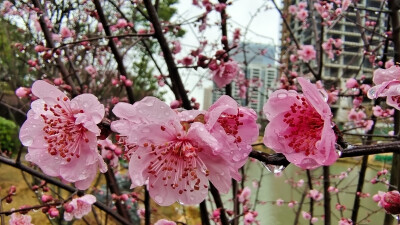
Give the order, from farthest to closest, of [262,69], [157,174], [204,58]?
[262,69], [204,58], [157,174]

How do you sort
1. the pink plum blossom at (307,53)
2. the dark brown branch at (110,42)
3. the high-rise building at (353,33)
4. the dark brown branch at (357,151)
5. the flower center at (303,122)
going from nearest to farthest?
the dark brown branch at (357,151), the flower center at (303,122), the dark brown branch at (110,42), the high-rise building at (353,33), the pink plum blossom at (307,53)

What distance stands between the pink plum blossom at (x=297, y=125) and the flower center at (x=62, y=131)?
20.0 inches

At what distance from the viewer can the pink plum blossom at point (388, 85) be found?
0.79m

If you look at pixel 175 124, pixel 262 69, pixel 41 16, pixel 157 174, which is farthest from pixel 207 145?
pixel 262 69

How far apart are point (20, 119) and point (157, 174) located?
7245 mm

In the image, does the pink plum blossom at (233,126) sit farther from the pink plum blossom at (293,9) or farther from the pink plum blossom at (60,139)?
the pink plum blossom at (293,9)

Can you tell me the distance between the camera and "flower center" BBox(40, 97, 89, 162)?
0.97 meters

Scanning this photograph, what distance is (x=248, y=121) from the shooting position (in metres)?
0.85

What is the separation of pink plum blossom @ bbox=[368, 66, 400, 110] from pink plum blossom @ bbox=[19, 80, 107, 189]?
705mm

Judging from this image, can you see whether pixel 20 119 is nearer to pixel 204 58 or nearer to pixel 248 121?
pixel 204 58

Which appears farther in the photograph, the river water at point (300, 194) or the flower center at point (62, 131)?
the river water at point (300, 194)

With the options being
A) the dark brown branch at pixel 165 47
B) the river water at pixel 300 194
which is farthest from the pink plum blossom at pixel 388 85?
the river water at pixel 300 194

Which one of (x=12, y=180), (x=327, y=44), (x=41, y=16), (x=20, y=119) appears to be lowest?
(x=12, y=180)

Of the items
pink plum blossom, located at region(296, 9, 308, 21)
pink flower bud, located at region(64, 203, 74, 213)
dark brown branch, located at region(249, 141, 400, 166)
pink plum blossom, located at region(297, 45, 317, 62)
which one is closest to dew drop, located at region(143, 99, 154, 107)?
dark brown branch, located at region(249, 141, 400, 166)
